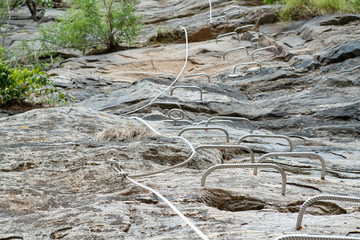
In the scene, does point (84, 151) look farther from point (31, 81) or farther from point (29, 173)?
point (31, 81)

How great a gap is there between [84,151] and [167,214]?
4.49 feet

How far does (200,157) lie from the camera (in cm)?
340

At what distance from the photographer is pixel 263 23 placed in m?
12.9

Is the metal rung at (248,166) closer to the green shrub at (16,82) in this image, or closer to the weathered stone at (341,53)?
the green shrub at (16,82)

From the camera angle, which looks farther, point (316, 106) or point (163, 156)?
point (316, 106)

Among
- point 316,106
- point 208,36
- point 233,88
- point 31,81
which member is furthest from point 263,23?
point 31,81

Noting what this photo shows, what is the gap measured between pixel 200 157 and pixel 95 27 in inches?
435

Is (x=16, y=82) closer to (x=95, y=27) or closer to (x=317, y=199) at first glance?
(x=317, y=199)

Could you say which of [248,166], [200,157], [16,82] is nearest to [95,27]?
[16,82]

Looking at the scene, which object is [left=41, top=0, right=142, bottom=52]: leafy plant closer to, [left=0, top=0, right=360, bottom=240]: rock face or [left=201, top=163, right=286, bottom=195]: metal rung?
[left=0, top=0, right=360, bottom=240]: rock face

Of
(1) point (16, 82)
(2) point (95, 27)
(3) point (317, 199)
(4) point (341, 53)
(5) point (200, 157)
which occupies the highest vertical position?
(2) point (95, 27)

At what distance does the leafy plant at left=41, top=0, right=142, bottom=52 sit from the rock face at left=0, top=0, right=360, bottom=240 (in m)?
4.28

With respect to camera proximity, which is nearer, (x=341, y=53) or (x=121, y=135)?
(x=121, y=135)

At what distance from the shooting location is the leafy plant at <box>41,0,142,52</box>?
13.3m
